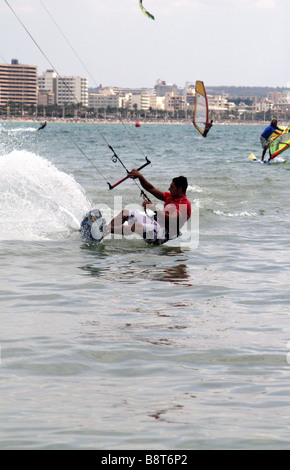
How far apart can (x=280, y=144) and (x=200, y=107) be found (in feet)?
16.6

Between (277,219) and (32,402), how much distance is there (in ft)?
32.0

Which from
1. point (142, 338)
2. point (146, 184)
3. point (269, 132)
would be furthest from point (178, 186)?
point (269, 132)

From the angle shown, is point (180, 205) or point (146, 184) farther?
point (180, 205)

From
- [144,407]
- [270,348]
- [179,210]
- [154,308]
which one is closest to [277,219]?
[179,210]

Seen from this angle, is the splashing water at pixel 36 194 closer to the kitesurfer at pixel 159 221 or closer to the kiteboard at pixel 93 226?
the kiteboard at pixel 93 226

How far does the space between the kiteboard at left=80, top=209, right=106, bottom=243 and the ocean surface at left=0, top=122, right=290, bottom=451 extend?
0.54ft

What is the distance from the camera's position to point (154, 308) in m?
6.48

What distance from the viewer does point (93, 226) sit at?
32.2 ft

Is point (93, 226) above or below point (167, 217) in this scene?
below

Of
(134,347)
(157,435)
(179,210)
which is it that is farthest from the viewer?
(179,210)

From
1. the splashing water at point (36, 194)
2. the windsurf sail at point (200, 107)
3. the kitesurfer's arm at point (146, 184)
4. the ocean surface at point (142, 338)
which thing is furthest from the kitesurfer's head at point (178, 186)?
the windsurf sail at point (200, 107)

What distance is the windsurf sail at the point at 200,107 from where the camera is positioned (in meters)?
30.0

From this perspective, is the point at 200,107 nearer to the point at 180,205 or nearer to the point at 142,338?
the point at 180,205

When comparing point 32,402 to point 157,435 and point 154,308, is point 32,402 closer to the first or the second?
point 157,435
